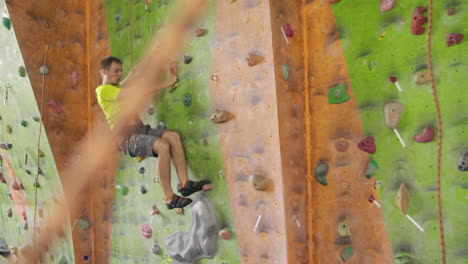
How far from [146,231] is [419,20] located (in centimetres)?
215

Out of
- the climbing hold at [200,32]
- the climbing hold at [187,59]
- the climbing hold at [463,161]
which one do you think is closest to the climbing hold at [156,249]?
the climbing hold at [187,59]

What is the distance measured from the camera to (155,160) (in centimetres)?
279

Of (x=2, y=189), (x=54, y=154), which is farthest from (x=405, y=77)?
(x=2, y=189)

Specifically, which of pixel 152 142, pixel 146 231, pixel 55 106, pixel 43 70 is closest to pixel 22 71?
pixel 43 70

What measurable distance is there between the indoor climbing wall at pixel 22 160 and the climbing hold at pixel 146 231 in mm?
784

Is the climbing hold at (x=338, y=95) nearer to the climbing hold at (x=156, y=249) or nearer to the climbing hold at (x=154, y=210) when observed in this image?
the climbing hold at (x=154, y=210)

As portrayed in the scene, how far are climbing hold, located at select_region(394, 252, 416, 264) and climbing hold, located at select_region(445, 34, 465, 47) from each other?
95 centimetres

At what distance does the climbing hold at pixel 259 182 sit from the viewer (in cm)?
205

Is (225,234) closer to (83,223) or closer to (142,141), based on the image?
(142,141)

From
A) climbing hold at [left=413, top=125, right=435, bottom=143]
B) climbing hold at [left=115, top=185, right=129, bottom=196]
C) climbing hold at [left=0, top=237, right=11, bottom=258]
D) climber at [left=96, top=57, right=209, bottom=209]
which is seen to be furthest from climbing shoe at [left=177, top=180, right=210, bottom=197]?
climbing hold at [left=0, top=237, right=11, bottom=258]

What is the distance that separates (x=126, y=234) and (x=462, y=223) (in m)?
2.28

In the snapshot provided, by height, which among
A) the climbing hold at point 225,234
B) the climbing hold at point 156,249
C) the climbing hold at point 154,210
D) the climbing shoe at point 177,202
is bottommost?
the climbing hold at point 156,249

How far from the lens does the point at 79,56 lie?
339cm

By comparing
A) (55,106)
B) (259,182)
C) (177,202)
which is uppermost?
(55,106)
